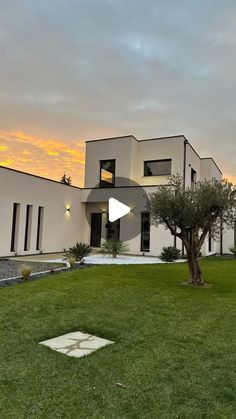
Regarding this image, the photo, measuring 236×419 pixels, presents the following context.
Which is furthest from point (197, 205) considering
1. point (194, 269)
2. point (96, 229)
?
point (96, 229)

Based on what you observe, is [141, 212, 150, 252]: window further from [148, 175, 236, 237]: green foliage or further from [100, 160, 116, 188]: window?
[148, 175, 236, 237]: green foliage

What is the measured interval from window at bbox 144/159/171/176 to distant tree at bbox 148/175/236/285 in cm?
1102

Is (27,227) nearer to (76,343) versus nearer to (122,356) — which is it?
(76,343)

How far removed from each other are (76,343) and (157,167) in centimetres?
1716

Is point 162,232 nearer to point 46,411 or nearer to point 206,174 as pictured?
point 206,174

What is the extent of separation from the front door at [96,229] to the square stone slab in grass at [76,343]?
15.8m

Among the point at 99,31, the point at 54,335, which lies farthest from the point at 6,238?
the point at 54,335

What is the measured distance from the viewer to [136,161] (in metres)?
21.0

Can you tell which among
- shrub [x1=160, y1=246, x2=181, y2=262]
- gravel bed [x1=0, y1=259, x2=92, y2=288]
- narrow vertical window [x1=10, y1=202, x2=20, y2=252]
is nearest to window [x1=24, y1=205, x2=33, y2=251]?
narrow vertical window [x1=10, y1=202, x2=20, y2=252]

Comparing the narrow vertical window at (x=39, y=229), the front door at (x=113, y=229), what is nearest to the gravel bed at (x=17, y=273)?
the narrow vertical window at (x=39, y=229)

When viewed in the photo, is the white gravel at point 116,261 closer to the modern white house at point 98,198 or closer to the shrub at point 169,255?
the shrub at point 169,255

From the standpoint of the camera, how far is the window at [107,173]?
2100 cm
